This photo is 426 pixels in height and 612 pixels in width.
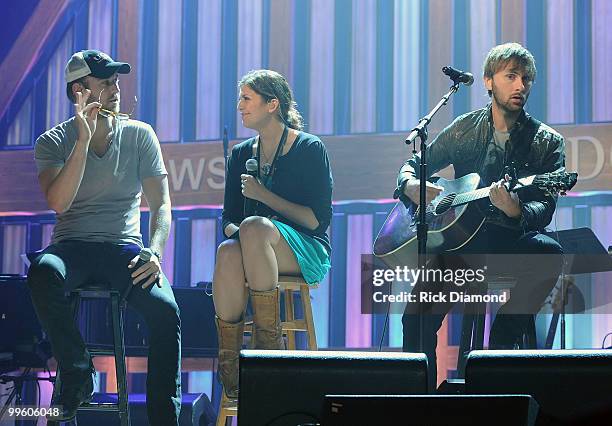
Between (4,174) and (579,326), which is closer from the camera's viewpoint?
(579,326)

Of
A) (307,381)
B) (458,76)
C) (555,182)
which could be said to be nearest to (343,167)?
(458,76)

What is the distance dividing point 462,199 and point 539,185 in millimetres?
330

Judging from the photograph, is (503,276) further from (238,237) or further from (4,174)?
(4,174)

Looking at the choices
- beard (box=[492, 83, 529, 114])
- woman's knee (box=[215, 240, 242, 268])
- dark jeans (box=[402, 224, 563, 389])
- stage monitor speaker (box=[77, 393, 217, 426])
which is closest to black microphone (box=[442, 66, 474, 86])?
beard (box=[492, 83, 529, 114])

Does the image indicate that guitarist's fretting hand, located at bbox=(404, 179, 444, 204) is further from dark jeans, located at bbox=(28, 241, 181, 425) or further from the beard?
dark jeans, located at bbox=(28, 241, 181, 425)

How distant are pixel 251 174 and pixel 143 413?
46.3 inches

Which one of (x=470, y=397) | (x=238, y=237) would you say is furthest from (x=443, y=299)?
(x=470, y=397)

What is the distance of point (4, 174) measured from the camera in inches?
185

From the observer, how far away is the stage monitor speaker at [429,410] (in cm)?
158

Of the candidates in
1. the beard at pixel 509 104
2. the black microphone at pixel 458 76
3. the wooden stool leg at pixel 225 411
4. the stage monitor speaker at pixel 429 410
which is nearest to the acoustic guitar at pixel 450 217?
the beard at pixel 509 104

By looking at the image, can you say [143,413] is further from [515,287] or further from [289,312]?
[515,287]

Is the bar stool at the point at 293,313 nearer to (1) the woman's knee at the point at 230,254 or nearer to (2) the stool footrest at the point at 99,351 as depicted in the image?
(1) the woman's knee at the point at 230,254

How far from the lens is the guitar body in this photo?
4129 millimetres

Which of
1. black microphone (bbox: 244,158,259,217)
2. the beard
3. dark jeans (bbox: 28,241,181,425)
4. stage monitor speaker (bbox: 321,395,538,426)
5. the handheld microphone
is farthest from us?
the handheld microphone
